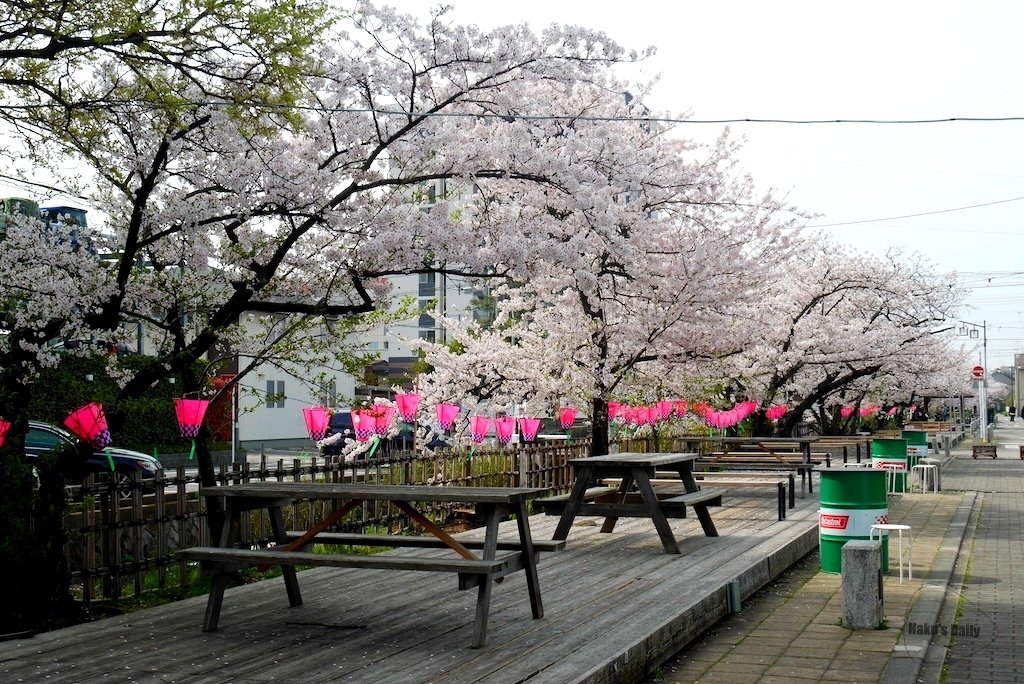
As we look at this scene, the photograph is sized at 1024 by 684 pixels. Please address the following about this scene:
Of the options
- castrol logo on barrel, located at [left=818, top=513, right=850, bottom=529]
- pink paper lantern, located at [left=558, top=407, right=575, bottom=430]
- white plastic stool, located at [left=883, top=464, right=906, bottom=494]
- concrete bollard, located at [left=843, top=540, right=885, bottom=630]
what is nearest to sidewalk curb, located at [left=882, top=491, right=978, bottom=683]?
concrete bollard, located at [left=843, top=540, right=885, bottom=630]

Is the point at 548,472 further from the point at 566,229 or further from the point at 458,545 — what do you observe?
the point at 458,545

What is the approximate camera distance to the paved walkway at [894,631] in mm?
7340

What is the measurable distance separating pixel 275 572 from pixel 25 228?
387 cm

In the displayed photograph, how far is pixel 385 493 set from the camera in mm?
7391

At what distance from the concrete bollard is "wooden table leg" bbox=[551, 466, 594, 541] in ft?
10.7

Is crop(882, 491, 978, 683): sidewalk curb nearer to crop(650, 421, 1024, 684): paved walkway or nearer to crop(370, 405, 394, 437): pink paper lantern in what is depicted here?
crop(650, 421, 1024, 684): paved walkway

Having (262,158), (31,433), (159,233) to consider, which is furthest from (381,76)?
(31,433)

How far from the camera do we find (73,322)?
8812 mm

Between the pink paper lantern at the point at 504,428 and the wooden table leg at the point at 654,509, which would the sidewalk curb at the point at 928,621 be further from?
the pink paper lantern at the point at 504,428

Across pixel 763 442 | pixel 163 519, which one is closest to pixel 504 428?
pixel 763 442

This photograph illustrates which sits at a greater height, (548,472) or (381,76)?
(381,76)

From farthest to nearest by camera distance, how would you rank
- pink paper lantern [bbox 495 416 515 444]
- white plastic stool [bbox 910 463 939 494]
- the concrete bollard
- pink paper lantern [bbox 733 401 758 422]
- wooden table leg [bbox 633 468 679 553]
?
pink paper lantern [bbox 733 401 758 422] < white plastic stool [bbox 910 463 939 494] < pink paper lantern [bbox 495 416 515 444] < wooden table leg [bbox 633 468 679 553] < the concrete bollard

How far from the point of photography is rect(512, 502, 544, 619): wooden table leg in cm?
742

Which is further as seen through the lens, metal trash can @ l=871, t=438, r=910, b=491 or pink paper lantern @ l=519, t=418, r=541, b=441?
metal trash can @ l=871, t=438, r=910, b=491
